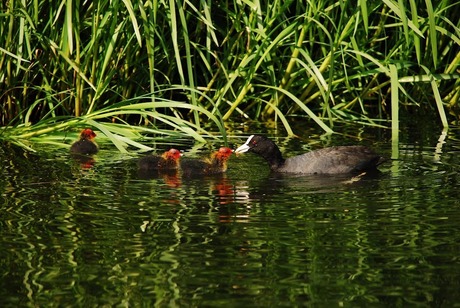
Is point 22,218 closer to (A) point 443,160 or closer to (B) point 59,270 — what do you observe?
(B) point 59,270

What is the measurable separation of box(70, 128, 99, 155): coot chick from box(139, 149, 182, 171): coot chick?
73 centimetres

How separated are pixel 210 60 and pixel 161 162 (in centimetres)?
286

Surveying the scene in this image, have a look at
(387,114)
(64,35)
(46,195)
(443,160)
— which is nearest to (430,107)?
(387,114)

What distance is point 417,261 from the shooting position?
5898mm

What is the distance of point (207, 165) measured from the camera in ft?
28.6

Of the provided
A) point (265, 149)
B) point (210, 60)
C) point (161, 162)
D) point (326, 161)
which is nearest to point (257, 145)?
point (265, 149)

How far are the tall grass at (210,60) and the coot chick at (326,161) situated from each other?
21.1 inches

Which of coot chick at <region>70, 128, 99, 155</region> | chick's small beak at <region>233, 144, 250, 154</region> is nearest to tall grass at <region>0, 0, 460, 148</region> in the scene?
coot chick at <region>70, 128, 99, 155</region>

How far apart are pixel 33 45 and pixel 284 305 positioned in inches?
230

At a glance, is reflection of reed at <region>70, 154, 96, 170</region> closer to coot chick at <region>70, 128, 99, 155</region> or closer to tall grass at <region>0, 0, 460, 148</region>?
coot chick at <region>70, 128, 99, 155</region>

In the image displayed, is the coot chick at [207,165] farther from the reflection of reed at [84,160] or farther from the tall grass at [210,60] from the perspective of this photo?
the reflection of reed at [84,160]

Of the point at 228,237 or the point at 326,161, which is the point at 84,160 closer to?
the point at 326,161

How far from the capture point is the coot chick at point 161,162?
8.75m

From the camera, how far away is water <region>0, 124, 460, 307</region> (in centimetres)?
539
